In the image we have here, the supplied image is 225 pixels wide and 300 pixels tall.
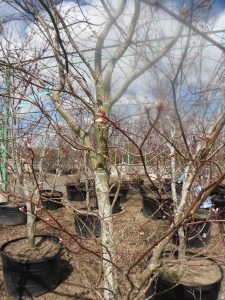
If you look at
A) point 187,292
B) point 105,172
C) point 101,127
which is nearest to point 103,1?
point 101,127

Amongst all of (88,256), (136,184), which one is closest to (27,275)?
(88,256)

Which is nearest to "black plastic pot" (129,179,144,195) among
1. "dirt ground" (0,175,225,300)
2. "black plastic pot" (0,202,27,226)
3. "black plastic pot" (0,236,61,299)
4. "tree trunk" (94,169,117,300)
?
"dirt ground" (0,175,225,300)

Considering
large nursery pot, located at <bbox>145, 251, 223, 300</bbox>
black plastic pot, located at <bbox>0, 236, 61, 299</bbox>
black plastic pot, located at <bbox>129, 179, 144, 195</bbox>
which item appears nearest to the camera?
large nursery pot, located at <bbox>145, 251, 223, 300</bbox>

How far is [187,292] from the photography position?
251cm

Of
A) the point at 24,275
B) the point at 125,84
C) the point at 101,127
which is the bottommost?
the point at 24,275

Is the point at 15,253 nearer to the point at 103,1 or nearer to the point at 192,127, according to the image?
the point at 192,127

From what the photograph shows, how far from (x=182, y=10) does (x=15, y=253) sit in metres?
3.19

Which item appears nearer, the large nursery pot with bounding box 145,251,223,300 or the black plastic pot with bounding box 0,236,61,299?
the large nursery pot with bounding box 145,251,223,300

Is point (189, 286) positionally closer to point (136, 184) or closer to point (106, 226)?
point (106, 226)

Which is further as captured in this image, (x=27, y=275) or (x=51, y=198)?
(x=27, y=275)

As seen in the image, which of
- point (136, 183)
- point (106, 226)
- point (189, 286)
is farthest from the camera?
point (136, 183)

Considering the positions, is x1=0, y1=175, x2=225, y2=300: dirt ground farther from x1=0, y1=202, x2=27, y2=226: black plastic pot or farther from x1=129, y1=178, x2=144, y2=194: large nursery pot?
x1=129, y1=178, x2=144, y2=194: large nursery pot

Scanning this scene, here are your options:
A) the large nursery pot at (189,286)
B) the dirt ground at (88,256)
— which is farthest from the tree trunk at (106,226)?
the large nursery pot at (189,286)

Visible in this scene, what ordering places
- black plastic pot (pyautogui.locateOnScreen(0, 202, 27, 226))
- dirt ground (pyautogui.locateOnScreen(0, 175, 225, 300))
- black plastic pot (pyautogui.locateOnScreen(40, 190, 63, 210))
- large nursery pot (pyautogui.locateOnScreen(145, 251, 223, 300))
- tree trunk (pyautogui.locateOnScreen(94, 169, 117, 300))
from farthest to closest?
black plastic pot (pyautogui.locateOnScreen(0, 202, 27, 226)) < large nursery pot (pyautogui.locateOnScreen(145, 251, 223, 300)) < dirt ground (pyautogui.locateOnScreen(0, 175, 225, 300)) < tree trunk (pyautogui.locateOnScreen(94, 169, 117, 300)) < black plastic pot (pyautogui.locateOnScreen(40, 190, 63, 210))
